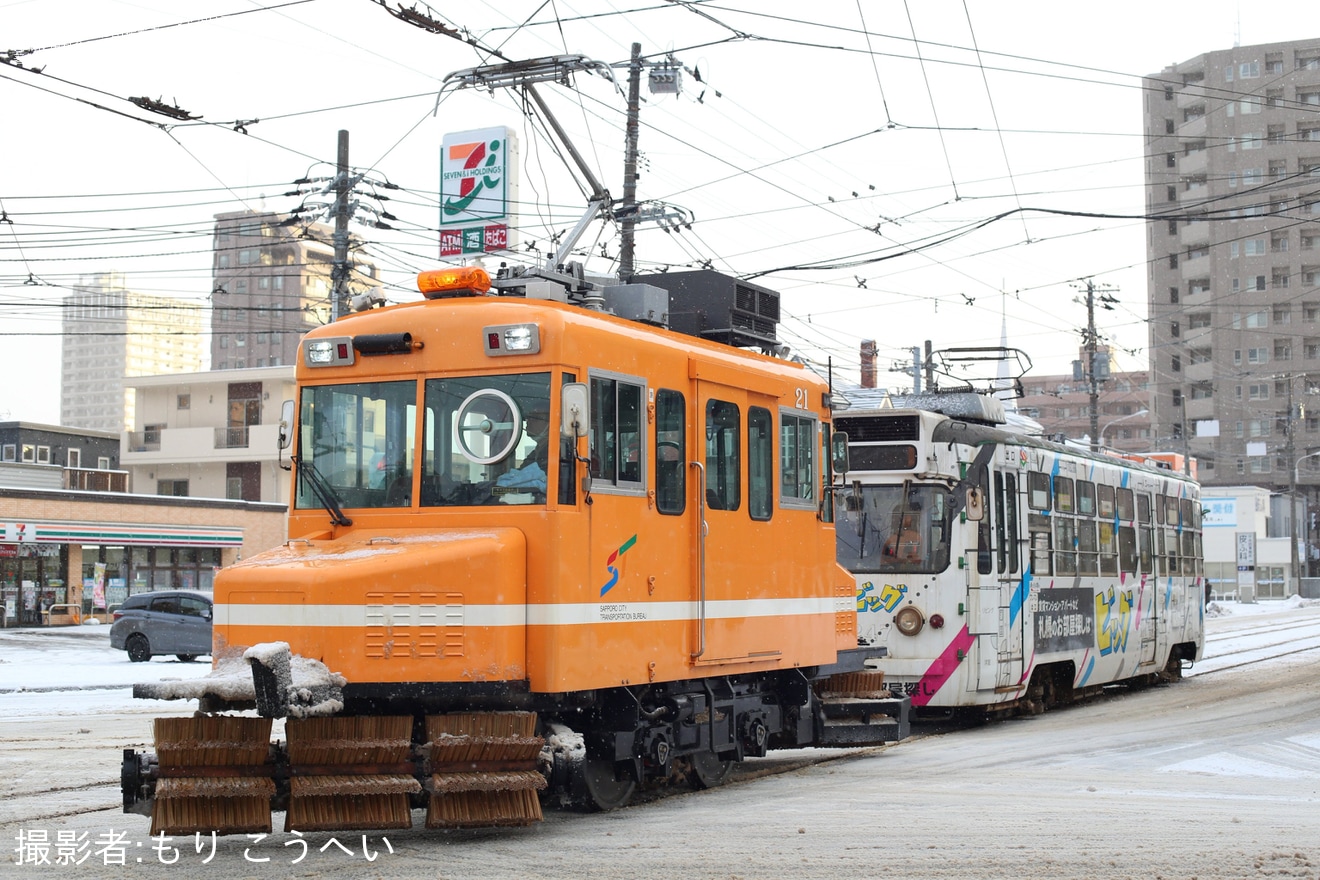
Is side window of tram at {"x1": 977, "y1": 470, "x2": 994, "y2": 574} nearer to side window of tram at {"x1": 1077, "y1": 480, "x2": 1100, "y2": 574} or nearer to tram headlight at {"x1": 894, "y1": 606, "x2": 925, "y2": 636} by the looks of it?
tram headlight at {"x1": 894, "y1": 606, "x2": 925, "y2": 636}

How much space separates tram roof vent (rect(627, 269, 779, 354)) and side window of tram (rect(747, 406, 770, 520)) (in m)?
0.74

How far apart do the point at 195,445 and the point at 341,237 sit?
40449mm

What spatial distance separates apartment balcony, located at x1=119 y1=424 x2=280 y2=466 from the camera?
62.4 m

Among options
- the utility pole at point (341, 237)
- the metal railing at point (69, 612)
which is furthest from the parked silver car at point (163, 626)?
the metal railing at point (69, 612)

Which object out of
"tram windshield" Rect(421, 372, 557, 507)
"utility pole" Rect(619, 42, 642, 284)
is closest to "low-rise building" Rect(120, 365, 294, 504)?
"utility pole" Rect(619, 42, 642, 284)

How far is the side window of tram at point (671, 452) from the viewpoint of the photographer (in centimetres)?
1012

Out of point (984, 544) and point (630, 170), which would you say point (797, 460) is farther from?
point (630, 170)

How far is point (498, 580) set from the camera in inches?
343

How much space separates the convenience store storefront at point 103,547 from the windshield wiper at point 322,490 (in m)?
37.3

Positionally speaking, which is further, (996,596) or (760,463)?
(996,596)

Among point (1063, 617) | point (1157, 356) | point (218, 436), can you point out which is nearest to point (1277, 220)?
point (1157, 356)

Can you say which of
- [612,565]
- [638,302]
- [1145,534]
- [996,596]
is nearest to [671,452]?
[612,565]

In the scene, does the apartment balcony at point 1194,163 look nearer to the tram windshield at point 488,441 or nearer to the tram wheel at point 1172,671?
the tram wheel at point 1172,671

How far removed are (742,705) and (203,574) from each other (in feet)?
141
